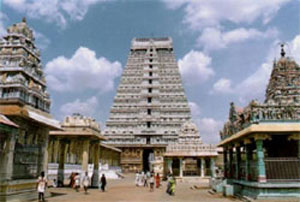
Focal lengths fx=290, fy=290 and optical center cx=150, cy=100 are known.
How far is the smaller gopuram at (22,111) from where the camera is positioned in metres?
12.0

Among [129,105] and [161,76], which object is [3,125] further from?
[161,76]

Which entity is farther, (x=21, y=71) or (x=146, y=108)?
(x=146, y=108)

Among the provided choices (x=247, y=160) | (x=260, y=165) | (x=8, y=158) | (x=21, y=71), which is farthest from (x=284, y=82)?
(x=8, y=158)

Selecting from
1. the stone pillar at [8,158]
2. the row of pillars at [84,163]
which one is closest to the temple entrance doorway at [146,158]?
the row of pillars at [84,163]

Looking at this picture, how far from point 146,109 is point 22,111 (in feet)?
147

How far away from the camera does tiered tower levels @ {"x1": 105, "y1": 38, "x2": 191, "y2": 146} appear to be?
176 feet

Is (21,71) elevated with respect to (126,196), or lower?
elevated

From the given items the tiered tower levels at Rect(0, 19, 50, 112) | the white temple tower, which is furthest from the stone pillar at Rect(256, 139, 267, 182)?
the white temple tower

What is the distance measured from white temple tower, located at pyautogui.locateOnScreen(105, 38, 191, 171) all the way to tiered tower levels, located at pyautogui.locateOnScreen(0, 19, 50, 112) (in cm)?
3690

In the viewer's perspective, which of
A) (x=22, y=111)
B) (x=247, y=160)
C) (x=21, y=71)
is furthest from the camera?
(x=247, y=160)

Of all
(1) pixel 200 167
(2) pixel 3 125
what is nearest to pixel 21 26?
(2) pixel 3 125

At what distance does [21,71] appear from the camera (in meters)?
14.3

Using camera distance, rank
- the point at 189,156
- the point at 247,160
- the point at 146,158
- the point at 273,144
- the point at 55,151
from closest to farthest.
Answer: the point at 247,160 → the point at 273,144 → the point at 55,151 → the point at 189,156 → the point at 146,158

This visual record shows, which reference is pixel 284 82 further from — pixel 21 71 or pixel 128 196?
pixel 21 71
